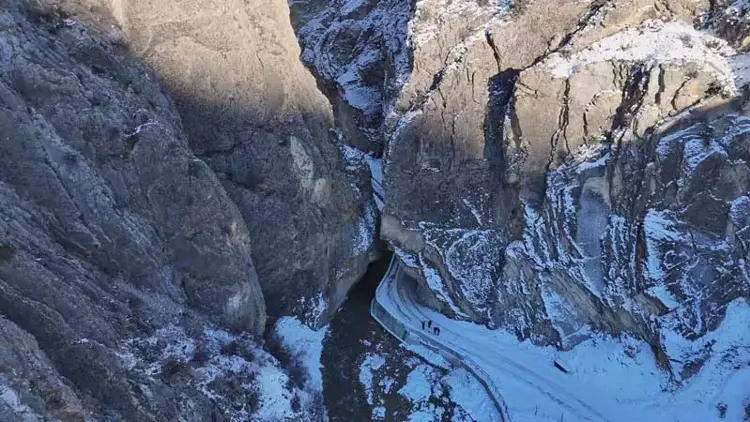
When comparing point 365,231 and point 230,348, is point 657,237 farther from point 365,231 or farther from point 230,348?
point 230,348

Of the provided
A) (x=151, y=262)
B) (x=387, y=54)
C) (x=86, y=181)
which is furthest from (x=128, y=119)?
(x=387, y=54)

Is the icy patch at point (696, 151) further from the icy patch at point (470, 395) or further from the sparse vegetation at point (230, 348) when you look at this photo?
the sparse vegetation at point (230, 348)

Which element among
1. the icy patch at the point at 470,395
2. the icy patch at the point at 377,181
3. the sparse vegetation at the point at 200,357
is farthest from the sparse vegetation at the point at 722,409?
the sparse vegetation at the point at 200,357

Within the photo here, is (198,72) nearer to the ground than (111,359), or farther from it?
farther from it

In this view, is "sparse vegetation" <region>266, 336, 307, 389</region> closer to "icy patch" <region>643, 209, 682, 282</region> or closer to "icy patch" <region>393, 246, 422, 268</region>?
"icy patch" <region>393, 246, 422, 268</region>

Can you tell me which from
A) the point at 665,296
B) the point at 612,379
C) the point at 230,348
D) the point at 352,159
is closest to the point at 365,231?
the point at 352,159

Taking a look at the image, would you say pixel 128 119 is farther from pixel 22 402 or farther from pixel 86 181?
pixel 22 402

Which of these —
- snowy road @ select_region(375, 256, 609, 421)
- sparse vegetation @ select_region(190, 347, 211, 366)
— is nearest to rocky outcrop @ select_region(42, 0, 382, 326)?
snowy road @ select_region(375, 256, 609, 421)
